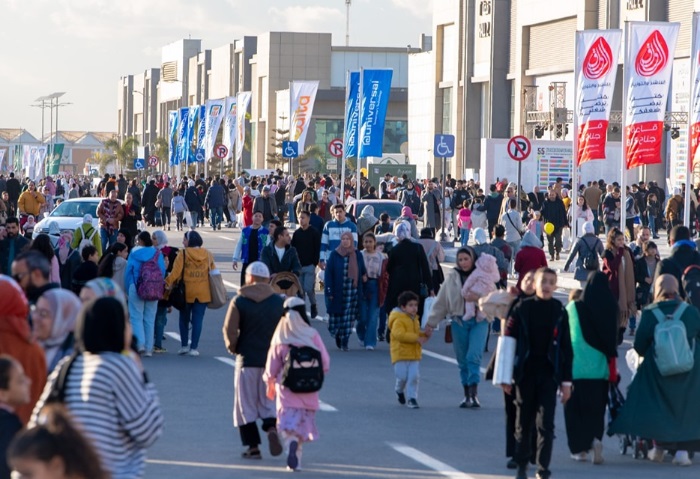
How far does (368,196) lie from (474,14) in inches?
1208

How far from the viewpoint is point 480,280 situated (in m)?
14.1

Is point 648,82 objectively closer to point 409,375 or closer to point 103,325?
point 409,375

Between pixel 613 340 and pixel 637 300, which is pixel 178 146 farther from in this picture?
pixel 613 340

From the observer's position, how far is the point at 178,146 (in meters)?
73.5

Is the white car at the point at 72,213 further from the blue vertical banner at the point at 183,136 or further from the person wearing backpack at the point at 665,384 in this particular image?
the blue vertical banner at the point at 183,136

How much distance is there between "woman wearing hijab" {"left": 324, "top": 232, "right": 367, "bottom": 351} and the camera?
734 inches

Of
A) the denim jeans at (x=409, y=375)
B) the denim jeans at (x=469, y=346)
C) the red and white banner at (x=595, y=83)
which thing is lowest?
the denim jeans at (x=409, y=375)

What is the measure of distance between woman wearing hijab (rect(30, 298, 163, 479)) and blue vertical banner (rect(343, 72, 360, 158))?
123 ft

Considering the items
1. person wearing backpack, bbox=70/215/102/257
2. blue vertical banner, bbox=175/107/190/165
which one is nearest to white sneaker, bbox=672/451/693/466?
person wearing backpack, bbox=70/215/102/257

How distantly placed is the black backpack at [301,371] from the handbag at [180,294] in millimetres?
7005

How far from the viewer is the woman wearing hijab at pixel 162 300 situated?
58.6 ft

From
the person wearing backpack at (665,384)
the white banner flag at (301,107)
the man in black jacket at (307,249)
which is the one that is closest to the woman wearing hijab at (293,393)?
the person wearing backpack at (665,384)

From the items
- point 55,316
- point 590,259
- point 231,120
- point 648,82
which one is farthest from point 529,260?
point 231,120

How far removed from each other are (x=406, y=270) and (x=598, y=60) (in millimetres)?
15532
